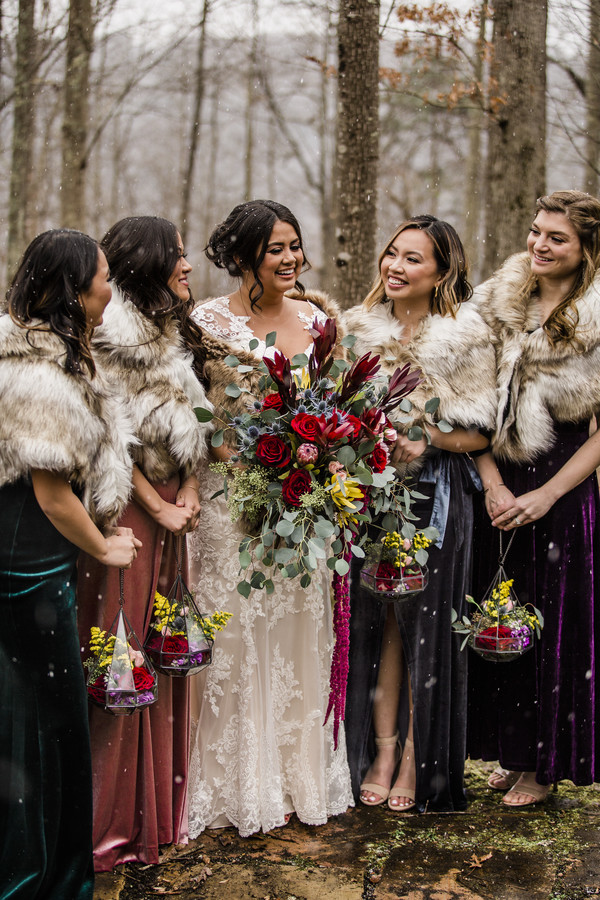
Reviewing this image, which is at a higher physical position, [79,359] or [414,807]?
[79,359]

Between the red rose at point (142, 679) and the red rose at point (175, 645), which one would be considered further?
the red rose at point (175, 645)

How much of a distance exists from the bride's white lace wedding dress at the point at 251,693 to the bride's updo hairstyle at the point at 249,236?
208 millimetres

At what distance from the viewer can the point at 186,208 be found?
16.7m

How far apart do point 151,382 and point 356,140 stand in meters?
3.31

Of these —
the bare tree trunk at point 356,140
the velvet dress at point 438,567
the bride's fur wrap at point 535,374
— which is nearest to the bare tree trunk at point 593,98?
the bare tree trunk at point 356,140

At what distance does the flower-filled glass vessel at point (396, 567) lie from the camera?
3559 mm

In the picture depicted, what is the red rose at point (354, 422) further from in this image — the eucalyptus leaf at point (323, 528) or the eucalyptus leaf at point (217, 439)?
the eucalyptus leaf at point (217, 439)

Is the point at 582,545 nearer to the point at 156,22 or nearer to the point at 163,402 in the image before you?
the point at 163,402

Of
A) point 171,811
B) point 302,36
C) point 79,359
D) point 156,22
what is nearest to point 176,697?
point 171,811

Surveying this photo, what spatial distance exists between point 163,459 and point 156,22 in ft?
35.4

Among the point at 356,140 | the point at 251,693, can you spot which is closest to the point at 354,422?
the point at 251,693

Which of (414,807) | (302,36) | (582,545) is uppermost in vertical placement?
(302,36)

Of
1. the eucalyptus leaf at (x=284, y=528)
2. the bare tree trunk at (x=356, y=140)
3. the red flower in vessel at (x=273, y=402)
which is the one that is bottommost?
the eucalyptus leaf at (x=284, y=528)

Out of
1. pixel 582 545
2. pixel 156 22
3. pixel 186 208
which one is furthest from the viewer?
pixel 186 208
